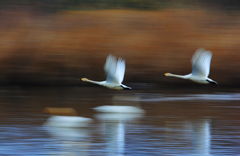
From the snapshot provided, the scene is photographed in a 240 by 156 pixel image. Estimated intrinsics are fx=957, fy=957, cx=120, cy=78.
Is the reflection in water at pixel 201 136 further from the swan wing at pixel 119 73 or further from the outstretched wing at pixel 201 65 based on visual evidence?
the swan wing at pixel 119 73

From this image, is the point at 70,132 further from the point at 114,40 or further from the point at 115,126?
the point at 114,40

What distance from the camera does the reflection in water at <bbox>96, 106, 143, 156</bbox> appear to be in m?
15.1

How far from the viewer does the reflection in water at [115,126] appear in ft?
49.4

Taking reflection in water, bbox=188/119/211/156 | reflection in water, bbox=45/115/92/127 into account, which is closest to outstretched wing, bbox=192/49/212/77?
reflection in water, bbox=188/119/211/156

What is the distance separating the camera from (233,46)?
2595cm

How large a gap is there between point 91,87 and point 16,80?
202 centimetres

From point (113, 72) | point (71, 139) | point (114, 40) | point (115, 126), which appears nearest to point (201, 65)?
point (113, 72)

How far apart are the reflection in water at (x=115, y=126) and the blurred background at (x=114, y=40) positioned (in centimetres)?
616

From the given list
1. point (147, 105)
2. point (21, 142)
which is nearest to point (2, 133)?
point (21, 142)

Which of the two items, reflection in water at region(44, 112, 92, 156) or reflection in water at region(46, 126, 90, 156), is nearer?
reflection in water at region(46, 126, 90, 156)

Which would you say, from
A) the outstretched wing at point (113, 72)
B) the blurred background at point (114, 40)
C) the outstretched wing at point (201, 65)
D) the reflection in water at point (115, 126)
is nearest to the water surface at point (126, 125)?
the reflection in water at point (115, 126)

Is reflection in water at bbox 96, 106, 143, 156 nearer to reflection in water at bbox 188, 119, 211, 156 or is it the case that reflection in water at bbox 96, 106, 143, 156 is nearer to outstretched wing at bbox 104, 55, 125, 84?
outstretched wing at bbox 104, 55, 125, 84

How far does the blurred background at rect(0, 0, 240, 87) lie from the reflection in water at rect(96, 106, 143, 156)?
243 inches

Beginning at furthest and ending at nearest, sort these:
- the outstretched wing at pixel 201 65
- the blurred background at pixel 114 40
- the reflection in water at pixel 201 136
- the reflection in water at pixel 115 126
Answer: the blurred background at pixel 114 40 → the outstretched wing at pixel 201 65 → the reflection in water at pixel 115 126 → the reflection in water at pixel 201 136
